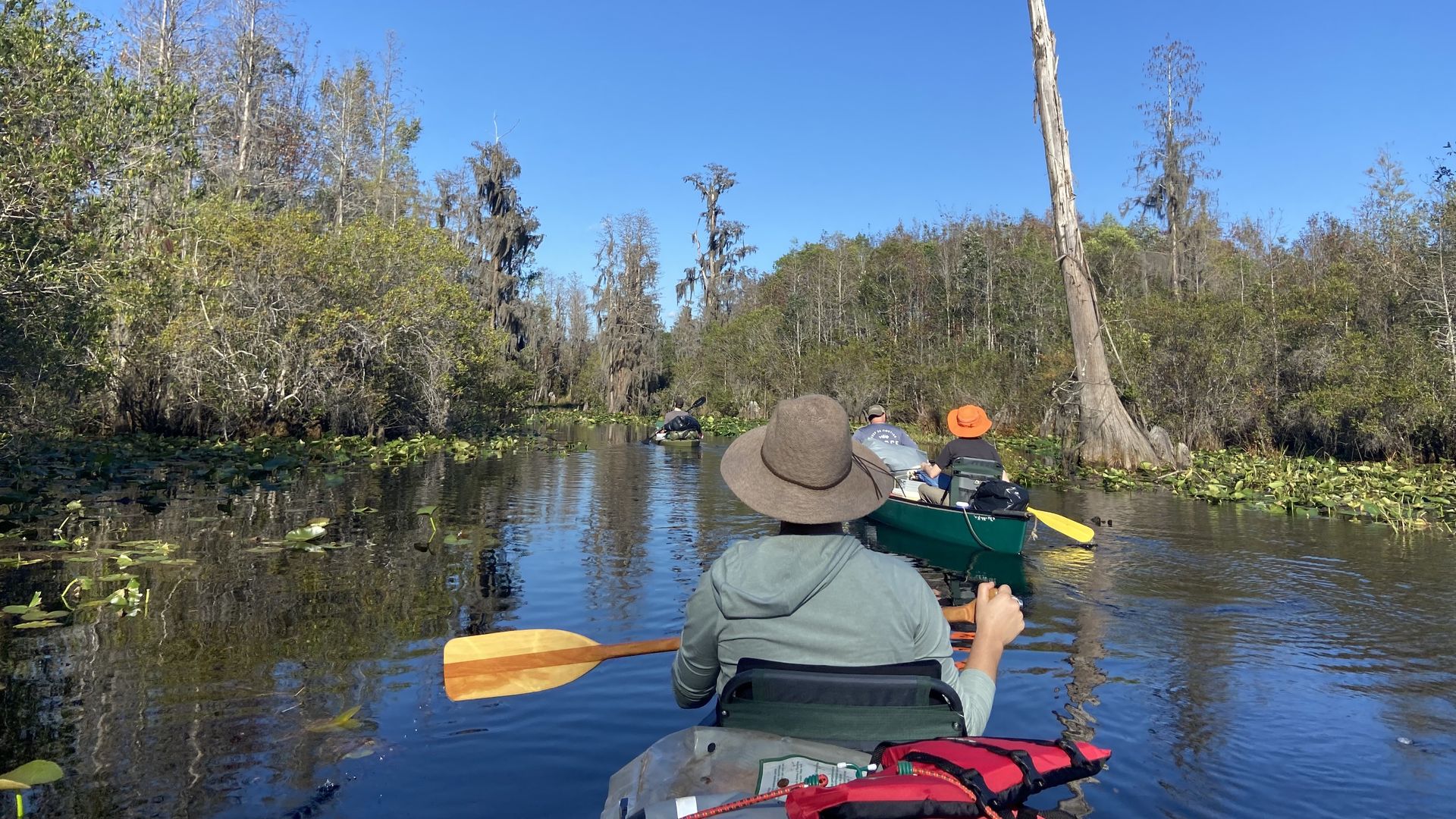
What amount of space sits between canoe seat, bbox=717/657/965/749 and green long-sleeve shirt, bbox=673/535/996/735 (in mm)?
50

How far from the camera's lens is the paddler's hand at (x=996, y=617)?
3.04 metres

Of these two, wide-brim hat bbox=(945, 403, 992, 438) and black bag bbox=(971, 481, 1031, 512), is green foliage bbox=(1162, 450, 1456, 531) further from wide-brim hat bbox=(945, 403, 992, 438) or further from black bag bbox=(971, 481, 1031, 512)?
black bag bbox=(971, 481, 1031, 512)

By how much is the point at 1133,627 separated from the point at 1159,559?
10.9ft

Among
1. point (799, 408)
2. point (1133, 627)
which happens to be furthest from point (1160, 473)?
point (799, 408)

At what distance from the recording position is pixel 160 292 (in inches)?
661

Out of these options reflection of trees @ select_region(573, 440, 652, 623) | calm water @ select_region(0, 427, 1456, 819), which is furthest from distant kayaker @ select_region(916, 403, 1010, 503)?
reflection of trees @ select_region(573, 440, 652, 623)

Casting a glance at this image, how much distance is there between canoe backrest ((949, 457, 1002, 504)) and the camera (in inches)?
438

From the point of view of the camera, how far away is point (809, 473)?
2783 millimetres

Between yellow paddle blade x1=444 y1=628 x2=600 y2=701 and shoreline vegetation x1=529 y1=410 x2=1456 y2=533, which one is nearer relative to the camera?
yellow paddle blade x1=444 y1=628 x2=600 y2=701

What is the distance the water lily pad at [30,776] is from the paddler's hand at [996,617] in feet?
12.7

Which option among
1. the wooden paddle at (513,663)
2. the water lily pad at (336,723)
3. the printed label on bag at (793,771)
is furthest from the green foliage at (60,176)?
the printed label on bag at (793,771)

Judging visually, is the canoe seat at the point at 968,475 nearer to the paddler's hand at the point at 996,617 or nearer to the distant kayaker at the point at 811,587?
the paddler's hand at the point at 996,617

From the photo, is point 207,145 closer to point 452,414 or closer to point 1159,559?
point 452,414

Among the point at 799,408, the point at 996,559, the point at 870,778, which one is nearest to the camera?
the point at 870,778
